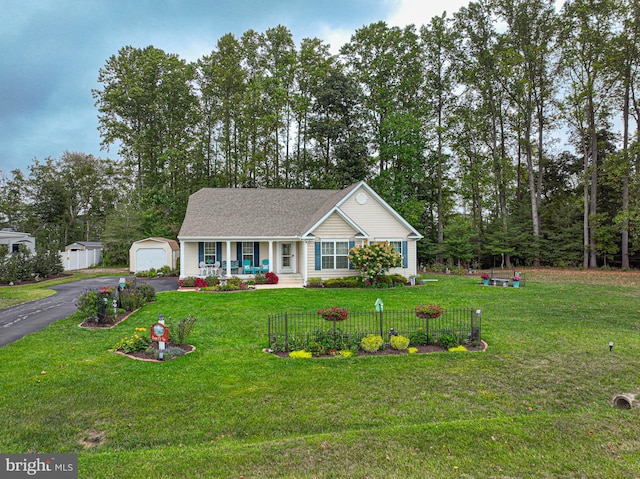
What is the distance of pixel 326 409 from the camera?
205 inches

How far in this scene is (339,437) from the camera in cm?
444

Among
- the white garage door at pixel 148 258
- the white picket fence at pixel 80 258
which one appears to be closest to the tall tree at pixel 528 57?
A: the white garage door at pixel 148 258

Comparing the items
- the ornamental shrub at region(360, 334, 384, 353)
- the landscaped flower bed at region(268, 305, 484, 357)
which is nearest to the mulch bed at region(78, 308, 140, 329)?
the landscaped flower bed at region(268, 305, 484, 357)

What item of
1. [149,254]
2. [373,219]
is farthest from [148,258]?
[373,219]

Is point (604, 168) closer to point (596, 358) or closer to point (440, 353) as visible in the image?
point (596, 358)

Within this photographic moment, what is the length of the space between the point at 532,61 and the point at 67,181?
5290 centimetres

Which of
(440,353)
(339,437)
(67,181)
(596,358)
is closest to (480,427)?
(339,437)

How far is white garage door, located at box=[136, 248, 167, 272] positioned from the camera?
24.5m

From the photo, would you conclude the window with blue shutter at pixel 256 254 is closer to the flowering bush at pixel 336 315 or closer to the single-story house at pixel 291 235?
the single-story house at pixel 291 235

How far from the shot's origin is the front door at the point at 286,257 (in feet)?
72.0

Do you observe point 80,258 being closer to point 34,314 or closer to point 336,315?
point 34,314

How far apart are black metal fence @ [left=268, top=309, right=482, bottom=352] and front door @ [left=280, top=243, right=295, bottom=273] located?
10484 millimetres

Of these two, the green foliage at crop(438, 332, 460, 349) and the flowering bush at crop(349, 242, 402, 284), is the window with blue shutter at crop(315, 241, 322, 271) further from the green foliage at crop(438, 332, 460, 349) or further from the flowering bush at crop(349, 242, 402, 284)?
the green foliage at crop(438, 332, 460, 349)

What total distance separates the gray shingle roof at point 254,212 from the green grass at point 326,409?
1145cm
